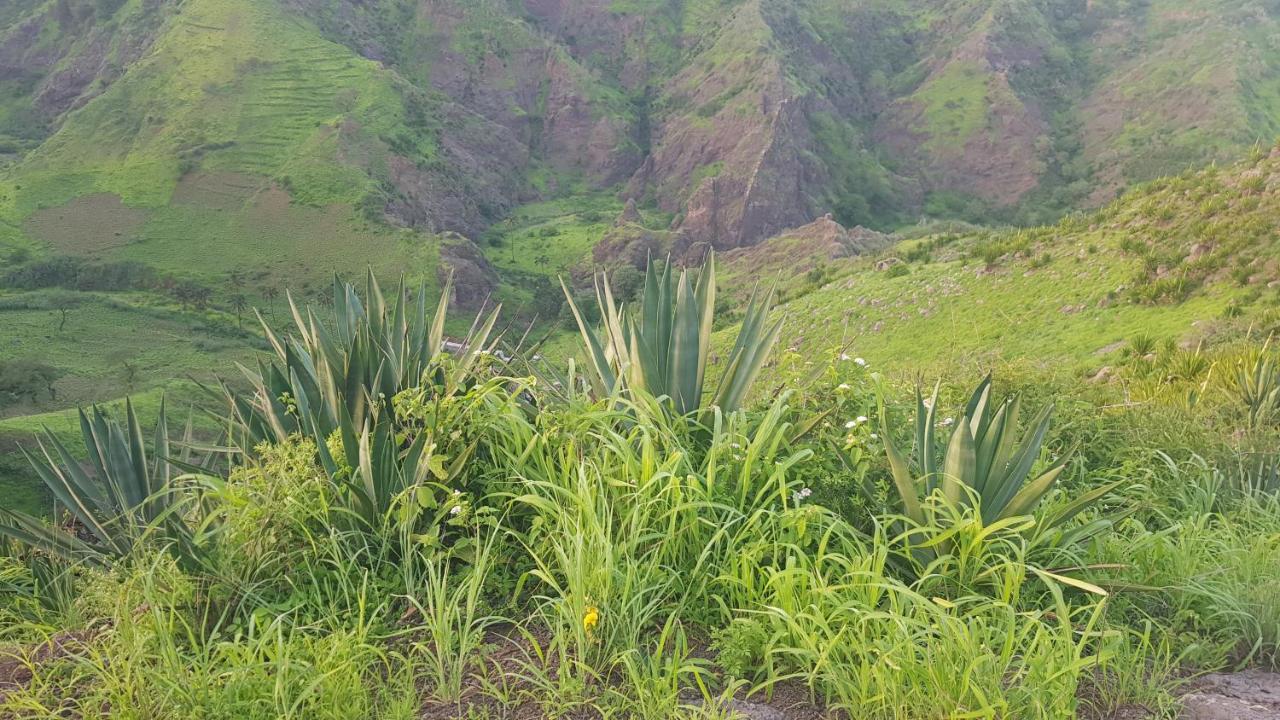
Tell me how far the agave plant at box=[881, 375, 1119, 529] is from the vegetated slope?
677 cm

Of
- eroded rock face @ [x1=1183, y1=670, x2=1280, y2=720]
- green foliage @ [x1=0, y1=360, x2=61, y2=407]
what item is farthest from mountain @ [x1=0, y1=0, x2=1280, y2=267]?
eroded rock face @ [x1=1183, y1=670, x2=1280, y2=720]

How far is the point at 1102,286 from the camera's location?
46.1 ft

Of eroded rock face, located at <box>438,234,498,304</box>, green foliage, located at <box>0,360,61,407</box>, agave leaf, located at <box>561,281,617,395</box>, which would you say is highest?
agave leaf, located at <box>561,281,617,395</box>

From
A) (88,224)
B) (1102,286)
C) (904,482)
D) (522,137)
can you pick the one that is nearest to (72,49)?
(88,224)

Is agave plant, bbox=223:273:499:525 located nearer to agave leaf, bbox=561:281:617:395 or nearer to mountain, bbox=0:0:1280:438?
agave leaf, bbox=561:281:617:395

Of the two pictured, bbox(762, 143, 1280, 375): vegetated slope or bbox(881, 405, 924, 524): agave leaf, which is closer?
bbox(881, 405, 924, 524): agave leaf

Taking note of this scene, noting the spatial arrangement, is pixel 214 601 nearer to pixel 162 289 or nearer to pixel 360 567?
pixel 360 567

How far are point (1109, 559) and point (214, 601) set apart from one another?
2942 millimetres

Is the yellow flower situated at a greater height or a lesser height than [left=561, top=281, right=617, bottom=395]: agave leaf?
lesser

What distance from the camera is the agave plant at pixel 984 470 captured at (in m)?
2.49

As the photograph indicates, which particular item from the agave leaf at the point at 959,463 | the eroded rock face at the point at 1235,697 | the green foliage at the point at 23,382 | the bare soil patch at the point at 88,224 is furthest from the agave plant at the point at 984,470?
the bare soil patch at the point at 88,224

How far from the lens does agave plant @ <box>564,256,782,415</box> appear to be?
126 inches

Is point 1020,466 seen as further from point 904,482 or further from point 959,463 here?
point 904,482

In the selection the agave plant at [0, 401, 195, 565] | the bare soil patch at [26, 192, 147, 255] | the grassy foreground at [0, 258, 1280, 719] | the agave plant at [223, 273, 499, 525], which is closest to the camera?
the grassy foreground at [0, 258, 1280, 719]
